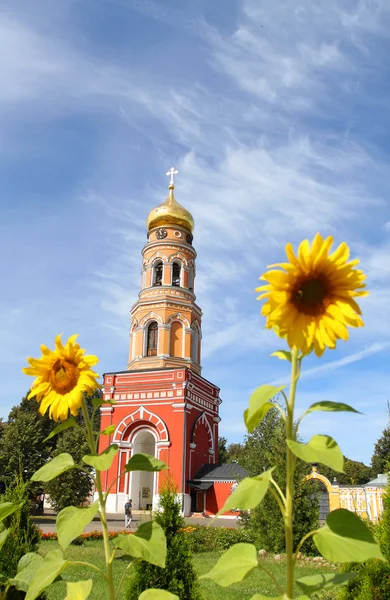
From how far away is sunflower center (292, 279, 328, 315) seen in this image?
4.41ft

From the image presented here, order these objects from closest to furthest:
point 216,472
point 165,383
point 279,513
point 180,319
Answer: point 279,513
point 216,472
point 165,383
point 180,319

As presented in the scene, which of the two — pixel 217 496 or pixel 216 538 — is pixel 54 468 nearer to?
pixel 216 538

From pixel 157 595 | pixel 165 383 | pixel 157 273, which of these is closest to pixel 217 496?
pixel 165 383

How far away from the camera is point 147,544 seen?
1.58m

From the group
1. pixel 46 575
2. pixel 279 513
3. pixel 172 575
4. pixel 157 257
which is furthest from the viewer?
pixel 157 257

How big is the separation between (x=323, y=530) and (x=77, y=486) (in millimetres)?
19270

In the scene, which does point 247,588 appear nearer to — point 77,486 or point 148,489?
point 77,486

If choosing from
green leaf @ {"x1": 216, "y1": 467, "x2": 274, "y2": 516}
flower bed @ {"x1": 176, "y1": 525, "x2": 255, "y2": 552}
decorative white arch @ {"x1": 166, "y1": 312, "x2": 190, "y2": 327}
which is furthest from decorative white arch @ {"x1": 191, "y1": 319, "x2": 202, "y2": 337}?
green leaf @ {"x1": 216, "y1": 467, "x2": 274, "y2": 516}

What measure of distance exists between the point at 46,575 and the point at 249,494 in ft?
2.50

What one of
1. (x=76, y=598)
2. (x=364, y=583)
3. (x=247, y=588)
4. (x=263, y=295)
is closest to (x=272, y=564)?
(x=247, y=588)

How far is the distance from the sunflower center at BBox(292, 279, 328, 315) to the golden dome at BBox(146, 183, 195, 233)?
27.2 m

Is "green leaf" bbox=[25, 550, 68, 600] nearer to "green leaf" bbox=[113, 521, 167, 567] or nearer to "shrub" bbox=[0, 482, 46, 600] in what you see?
"green leaf" bbox=[113, 521, 167, 567]

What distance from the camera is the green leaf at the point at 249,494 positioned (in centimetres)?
124

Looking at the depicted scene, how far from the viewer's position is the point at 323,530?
1287 mm
